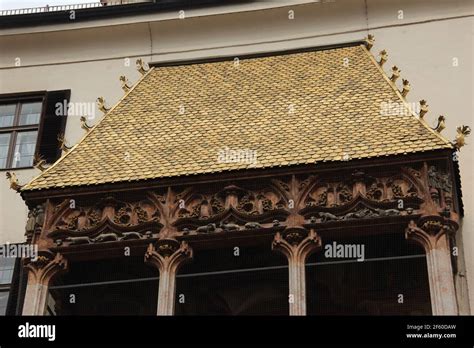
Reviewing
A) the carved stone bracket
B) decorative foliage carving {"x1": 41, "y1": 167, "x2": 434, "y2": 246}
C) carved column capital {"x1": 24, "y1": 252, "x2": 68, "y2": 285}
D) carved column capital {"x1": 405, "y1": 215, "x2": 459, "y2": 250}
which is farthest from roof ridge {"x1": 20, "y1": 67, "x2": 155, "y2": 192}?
carved column capital {"x1": 405, "y1": 215, "x2": 459, "y2": 250}

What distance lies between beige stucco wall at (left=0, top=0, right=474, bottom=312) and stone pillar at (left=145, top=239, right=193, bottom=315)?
209 inches

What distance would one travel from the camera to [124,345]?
50.0 ft

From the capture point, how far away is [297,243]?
57.9 ft

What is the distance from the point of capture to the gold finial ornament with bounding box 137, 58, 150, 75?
924 inches

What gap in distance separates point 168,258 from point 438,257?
3963 mm

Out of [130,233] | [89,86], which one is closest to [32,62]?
[89,86]

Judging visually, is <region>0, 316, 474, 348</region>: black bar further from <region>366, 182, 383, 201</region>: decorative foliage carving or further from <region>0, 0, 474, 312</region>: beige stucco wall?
<region>0, 0, 474, 312</region>: beige stucco wall

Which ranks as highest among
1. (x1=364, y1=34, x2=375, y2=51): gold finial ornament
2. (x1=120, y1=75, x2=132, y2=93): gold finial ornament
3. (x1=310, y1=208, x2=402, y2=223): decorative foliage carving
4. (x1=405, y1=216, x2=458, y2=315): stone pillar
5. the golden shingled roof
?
(x1=364, y1=34, x2=375, y2=51): gold finial ornament

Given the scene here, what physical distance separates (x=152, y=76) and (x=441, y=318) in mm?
9802

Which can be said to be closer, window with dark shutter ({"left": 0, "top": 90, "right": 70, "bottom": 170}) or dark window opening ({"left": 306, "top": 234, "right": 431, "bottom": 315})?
dark window opening ({"left": 306, "top": 234, "right": 431, "bottom": 315})

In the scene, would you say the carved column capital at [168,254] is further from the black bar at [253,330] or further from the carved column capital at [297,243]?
the black bar at [253,330]

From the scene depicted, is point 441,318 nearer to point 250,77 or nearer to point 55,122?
point 250,77

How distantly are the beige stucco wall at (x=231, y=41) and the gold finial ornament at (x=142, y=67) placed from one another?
26 cm

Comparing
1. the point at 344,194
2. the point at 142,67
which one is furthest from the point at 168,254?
the point at 142,67
